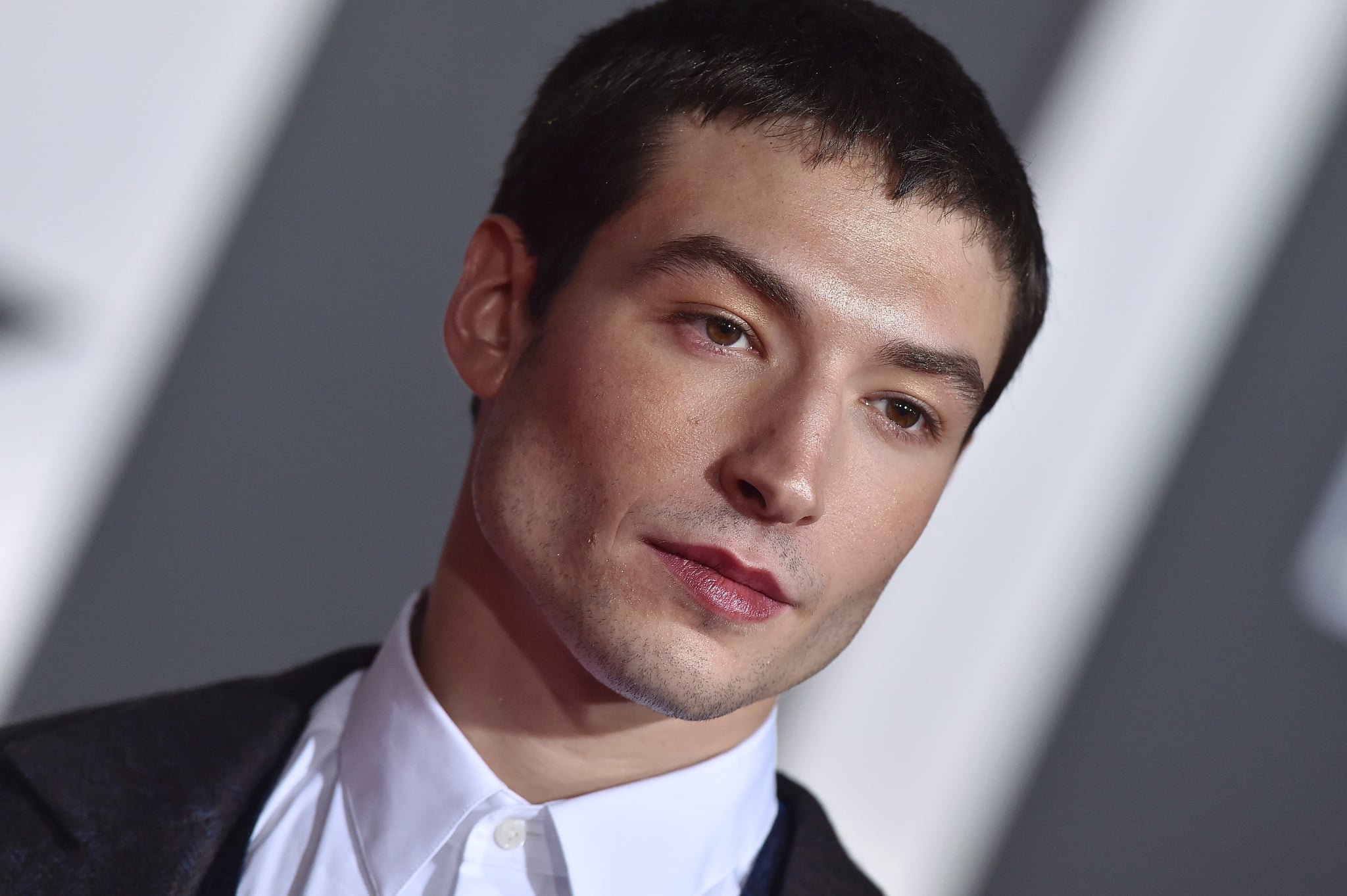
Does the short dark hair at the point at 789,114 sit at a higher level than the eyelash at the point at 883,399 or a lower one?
higher

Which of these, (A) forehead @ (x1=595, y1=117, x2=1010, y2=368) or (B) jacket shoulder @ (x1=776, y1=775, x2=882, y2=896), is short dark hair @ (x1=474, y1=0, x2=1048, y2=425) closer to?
(A) forehead @ (x1=595, y1=117, x2=1010, y2=368)

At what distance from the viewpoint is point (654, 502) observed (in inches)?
44.1

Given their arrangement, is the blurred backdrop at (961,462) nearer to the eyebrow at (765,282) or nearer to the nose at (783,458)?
the eyebrow at (765,282)

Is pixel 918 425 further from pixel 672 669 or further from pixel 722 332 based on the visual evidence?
pixel 672 669

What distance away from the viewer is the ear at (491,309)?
129cm

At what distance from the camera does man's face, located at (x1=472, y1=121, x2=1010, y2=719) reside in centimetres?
111

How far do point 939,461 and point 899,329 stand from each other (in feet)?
0.55

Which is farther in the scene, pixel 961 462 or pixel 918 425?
pixel 961 462

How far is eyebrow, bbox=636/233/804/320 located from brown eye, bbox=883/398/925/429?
0.47 feet

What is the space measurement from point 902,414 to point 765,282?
0.20 metres

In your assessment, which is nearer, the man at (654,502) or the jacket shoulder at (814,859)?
the man at (654,502)

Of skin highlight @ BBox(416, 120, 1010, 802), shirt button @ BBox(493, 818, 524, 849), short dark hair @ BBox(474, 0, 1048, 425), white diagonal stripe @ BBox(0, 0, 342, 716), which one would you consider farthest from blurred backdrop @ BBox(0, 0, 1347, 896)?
shirt button @ BBox(493, 818, 524, 849)

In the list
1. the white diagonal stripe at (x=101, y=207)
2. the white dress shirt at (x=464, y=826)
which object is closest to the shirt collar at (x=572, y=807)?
the white dress shirt at (x=464, y=826)

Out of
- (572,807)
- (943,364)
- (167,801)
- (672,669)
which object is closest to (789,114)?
(943,364)
